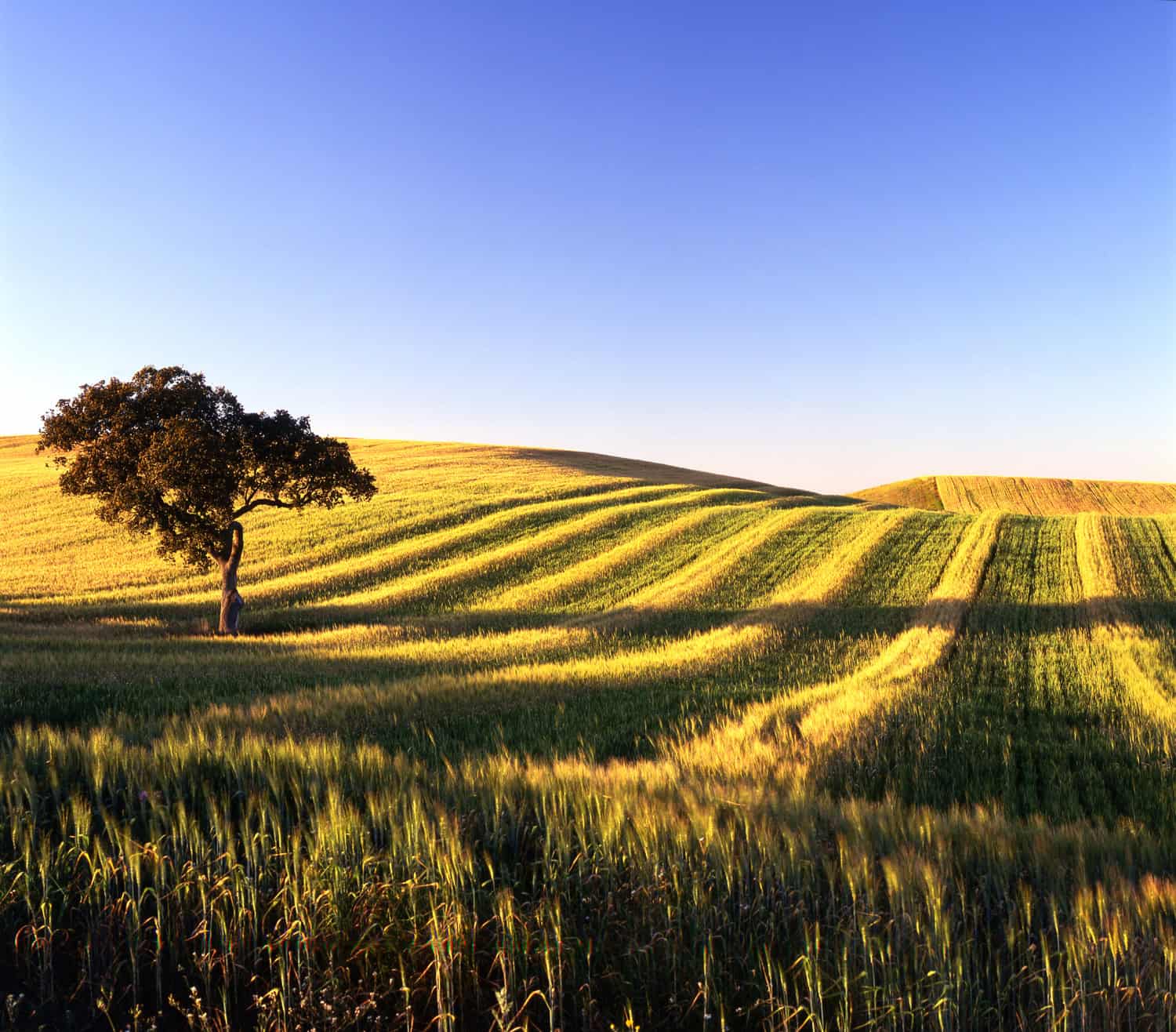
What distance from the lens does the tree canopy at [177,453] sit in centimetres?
1980

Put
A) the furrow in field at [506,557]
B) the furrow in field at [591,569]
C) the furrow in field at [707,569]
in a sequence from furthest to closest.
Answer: the furrow in field at [506,557] < the furrow in field at [591,569] < the furrow in field at [707,569]

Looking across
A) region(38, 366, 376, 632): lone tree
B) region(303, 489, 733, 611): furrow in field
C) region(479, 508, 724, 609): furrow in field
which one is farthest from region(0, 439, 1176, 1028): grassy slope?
region(303, 489, 733, 611): furrow in field

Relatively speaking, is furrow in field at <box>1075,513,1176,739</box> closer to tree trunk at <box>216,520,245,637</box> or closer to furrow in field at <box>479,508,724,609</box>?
furrow in field at <box>479,508,724,609</box>

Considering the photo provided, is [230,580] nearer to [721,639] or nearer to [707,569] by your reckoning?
[721,639]

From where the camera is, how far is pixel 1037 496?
70.6m

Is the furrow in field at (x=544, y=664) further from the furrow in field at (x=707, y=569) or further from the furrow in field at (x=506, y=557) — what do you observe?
the furrow in field at (x=506, y=557)

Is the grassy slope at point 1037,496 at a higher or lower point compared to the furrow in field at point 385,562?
higher

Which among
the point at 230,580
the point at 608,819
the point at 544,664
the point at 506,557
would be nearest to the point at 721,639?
the point at 544,664

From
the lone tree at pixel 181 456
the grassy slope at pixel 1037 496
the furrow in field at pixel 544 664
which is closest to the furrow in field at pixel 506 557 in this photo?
the lone tree at pixel 181 456

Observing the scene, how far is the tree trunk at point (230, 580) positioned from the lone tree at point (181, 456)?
1.1 inches

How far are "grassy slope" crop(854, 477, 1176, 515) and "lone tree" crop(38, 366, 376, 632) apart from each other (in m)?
56.3

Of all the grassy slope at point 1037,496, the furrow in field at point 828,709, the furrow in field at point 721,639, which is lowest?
the furrow in field at point 721,639

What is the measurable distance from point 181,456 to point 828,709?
17256 mm

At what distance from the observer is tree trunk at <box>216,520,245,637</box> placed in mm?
20531
